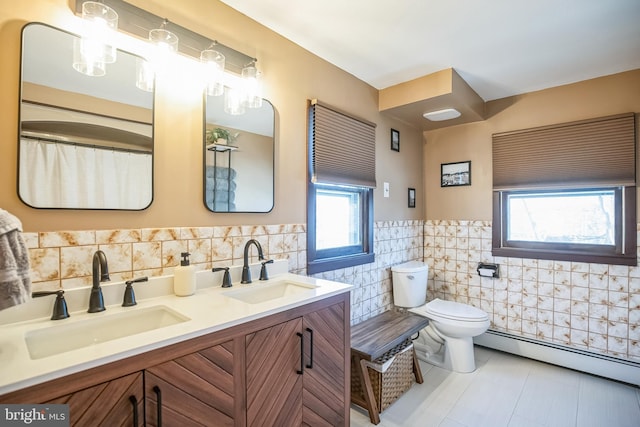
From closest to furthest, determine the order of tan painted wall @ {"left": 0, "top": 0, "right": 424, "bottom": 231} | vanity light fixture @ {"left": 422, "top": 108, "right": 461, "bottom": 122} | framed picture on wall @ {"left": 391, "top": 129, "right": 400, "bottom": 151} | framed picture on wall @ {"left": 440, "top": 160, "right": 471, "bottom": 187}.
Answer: tan painted wall @ {"left": 0, "top": 0, "right": 424, "bottom": 231} < vanity light fixture @ {"left": 422, "top": 108, "right": 461, "bottom": 122} < framed picture on wall @ {"left": 391, "top": 129, "right": 400, "bottom": 151} < framed picture on wall @ {"left": 440, "top": 160, "right": 471, "bottom": 187}

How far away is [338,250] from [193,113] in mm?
1431

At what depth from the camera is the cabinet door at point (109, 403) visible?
2.70ft

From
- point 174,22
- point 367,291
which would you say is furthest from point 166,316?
point 367,291

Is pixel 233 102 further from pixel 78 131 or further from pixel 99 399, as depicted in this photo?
pixel 99 399

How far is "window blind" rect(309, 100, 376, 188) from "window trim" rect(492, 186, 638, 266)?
53.1 inches

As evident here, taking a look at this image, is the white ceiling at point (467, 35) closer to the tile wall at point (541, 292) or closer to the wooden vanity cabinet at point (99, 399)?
the tile wall at point (541, 292)

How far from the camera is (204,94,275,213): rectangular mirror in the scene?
166 centimetres

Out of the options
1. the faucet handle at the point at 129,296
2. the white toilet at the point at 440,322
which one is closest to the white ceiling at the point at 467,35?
the faucet handle at the point at 129,296

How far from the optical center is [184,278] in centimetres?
144

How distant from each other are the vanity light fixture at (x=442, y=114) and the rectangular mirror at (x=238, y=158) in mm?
1622

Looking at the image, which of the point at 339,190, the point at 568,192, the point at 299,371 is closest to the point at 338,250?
the point at 339,190

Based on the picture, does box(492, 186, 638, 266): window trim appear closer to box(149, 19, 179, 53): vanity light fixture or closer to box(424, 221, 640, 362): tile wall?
box(424, 221, 640, 362): tile wall

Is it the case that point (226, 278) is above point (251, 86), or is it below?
below

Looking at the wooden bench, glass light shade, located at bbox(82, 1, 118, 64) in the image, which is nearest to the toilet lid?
the wooden bench
